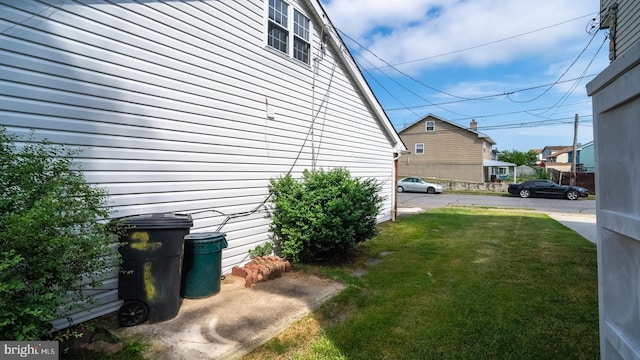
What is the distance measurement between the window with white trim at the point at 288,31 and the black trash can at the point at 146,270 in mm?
4111

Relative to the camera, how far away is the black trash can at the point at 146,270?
3402 millimetres

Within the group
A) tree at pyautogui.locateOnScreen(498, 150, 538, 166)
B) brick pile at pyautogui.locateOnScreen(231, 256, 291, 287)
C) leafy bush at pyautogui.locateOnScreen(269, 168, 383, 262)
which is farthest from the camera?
tree at pyautogui.locateOnScreen(498, 150, 538, 166)

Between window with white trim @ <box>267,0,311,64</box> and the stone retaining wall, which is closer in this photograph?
window with white trim @ <box>267,0,311,64</box>

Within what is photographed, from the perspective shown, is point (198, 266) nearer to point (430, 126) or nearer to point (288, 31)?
point (288, 31)

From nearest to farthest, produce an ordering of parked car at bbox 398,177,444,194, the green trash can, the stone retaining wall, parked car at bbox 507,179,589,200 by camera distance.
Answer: the green trash can → parked car at bbox 507,179,589,200 → parked car at bbox 398,177,444,194 → the stone retaining wall

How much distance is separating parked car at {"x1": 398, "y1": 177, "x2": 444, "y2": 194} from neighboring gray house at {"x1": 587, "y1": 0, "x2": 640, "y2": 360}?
82.5 ft

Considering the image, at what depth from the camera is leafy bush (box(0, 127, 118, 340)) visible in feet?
6.93

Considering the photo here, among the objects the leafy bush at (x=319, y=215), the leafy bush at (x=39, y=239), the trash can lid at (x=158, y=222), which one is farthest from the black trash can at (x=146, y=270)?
the leafy bush at (x=319, y=215)

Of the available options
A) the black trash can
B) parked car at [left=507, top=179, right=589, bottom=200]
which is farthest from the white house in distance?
parked car at [left=507, top=179, right=589, bottom=200]

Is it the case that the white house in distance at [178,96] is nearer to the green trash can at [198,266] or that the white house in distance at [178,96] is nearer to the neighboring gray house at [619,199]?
the green trash can at [198,266]

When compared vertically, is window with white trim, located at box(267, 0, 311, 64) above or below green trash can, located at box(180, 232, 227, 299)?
above

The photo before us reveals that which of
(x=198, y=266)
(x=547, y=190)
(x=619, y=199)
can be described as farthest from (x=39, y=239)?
(x=547, y=190)

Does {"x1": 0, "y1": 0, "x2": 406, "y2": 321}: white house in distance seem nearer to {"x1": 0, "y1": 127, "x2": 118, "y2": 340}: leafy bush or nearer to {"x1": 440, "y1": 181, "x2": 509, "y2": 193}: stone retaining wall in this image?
{"x1": 0, "y1": 127, "x2": 118, "y2": 340}: leafy bush

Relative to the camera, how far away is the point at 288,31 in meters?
6.50
